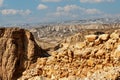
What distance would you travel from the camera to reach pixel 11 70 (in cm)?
2906

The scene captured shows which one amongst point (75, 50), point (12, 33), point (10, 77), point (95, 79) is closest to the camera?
point (95, 79)

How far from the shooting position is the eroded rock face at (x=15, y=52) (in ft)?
96.0

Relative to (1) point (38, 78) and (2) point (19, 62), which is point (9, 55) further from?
(1) point (38, 78)

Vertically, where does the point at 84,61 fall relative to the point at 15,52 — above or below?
above

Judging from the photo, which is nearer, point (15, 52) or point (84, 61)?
point (84, 61)

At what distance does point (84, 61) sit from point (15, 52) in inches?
664

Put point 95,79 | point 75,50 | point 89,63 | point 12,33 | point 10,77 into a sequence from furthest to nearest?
point 12,33 < point 10,77 < point 75,50 < point 89,63 < point 95,79

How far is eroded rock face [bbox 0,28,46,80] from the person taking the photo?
2927 centimetres

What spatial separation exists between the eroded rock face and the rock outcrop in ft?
46.9

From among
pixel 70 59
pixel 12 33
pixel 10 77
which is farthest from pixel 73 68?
pixel 12 33

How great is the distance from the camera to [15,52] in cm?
2992

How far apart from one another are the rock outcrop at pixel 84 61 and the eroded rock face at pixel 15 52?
14.3 m

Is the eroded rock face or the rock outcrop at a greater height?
the rock outcrop

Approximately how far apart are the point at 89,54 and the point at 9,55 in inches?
667
